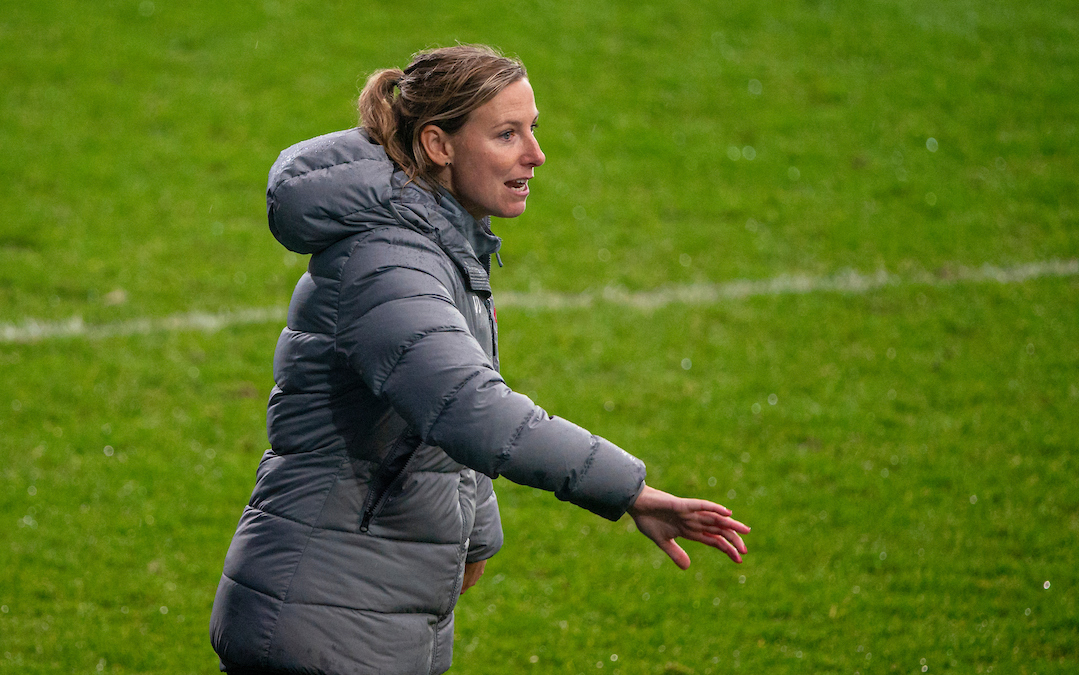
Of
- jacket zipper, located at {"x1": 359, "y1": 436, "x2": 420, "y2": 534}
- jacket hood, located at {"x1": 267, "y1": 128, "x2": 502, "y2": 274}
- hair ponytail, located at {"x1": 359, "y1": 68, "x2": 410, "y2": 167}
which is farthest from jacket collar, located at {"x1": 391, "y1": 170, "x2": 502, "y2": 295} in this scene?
jacket zipper, located at {"x1": 359, "y1": 436, "x2": 420, "y2": 534}

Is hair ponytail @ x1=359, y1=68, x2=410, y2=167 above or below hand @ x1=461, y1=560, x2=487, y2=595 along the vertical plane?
above

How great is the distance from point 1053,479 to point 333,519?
17.4ft

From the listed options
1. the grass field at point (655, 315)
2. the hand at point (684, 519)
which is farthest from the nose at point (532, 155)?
the grass field at point (655, 315)

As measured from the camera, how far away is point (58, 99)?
11586 millimetres

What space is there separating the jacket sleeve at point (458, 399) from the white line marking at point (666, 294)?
594 cm

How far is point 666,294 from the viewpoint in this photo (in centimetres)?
924

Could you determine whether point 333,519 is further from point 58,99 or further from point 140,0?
point 140,0

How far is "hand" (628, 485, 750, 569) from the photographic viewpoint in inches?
122

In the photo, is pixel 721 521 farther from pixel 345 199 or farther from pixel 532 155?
pixel 345 199

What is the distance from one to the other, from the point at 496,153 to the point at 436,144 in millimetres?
175

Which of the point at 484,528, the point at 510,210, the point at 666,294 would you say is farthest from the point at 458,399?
the point at 666,294

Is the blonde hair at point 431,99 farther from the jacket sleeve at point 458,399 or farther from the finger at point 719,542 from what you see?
the finger at point 719,542

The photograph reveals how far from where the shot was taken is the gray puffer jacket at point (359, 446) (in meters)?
3.02

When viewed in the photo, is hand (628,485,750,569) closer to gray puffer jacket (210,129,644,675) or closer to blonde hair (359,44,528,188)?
gray puffer jacket (210,129,644,675)
